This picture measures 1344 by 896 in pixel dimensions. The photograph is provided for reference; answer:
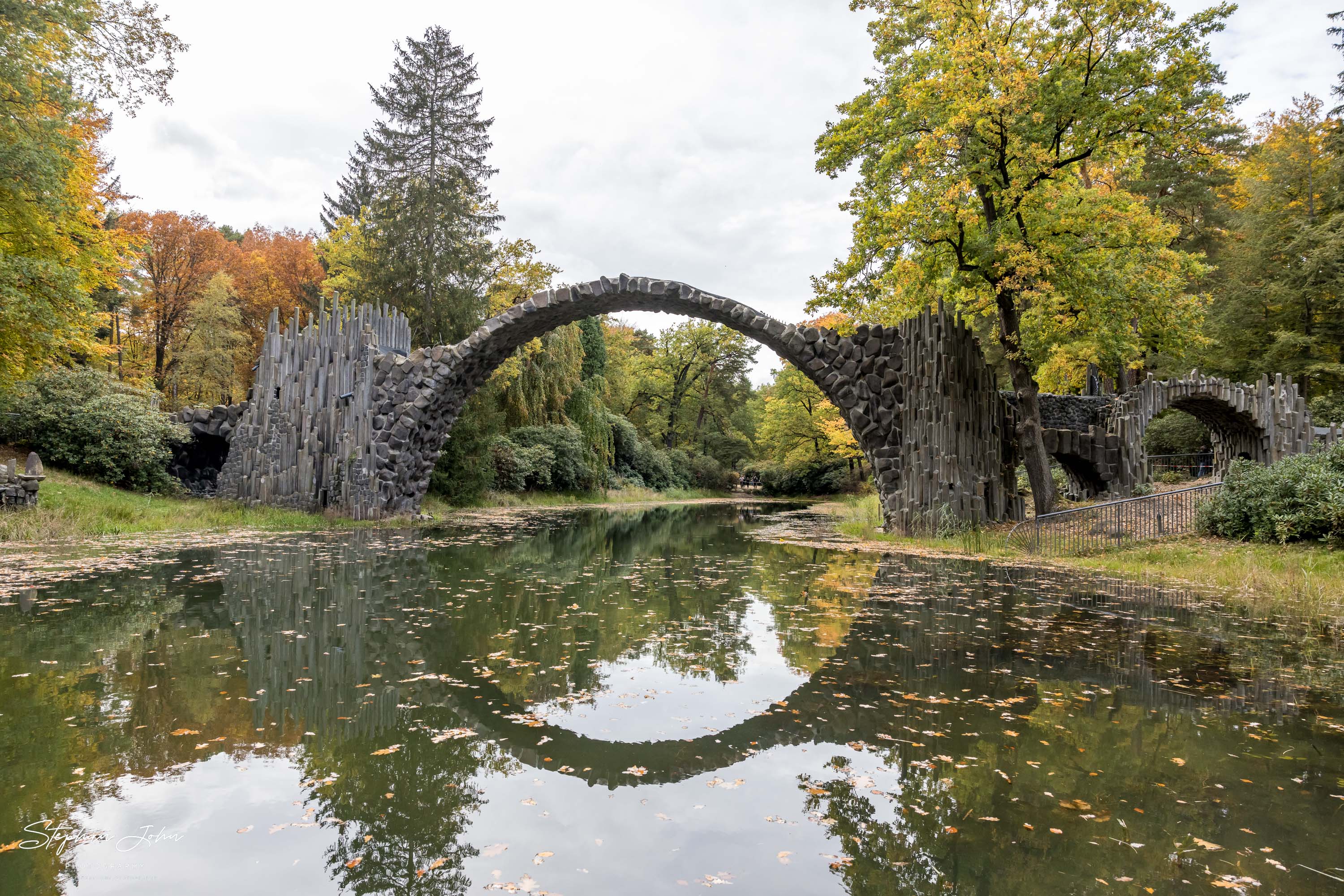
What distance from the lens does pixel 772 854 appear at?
2.50 metres

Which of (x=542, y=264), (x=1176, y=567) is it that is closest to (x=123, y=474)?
(x=542, y=264)

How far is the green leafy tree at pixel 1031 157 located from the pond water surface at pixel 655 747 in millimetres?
6774

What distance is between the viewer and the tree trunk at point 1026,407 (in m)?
12.5

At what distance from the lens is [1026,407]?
12.5 m

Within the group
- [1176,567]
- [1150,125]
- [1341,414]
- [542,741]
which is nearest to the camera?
[542,741]

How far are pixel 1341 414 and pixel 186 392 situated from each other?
3791 cm

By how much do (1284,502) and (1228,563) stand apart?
149 centimetres

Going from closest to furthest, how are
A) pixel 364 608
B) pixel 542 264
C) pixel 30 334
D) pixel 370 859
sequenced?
pixel 370 859
pixel 364 608
pixel 30 334
pixel 542 264

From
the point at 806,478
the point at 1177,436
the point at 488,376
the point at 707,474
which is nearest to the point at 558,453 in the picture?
the point at 488,376

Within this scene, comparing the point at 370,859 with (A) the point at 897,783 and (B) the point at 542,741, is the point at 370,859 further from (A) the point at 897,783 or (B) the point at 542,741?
(A) the point at 897,783

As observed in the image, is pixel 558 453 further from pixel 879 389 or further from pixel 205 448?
pixel 879 389

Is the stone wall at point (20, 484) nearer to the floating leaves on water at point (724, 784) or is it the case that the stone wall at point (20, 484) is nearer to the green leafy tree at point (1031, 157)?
the floating leaves on water at point (724, 784)

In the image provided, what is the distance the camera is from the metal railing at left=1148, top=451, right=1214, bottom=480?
21.5 m

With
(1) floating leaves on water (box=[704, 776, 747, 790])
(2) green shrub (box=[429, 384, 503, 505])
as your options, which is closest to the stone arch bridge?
(2) green shrub (box=[429, 384, 503, 505])
